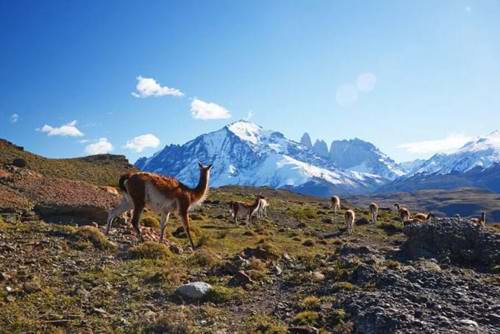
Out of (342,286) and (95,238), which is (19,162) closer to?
(95,238)

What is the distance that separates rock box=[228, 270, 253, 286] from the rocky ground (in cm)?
3

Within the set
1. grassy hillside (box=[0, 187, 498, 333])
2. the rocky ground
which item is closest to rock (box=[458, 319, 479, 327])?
the rocky ground

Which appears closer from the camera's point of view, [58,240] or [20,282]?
[20,282]

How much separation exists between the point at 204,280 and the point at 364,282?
3.81 m

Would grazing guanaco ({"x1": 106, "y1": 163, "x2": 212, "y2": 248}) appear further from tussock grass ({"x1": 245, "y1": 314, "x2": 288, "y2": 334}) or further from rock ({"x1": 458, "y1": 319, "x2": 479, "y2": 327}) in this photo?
rock ({"x1": 458, "y1": 319, "x2": 479, "y2": 327})

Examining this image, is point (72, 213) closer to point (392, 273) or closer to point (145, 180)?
point (145, 180)

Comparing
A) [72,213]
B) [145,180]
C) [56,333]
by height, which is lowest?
[56,333]

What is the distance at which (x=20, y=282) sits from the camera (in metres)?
9.70

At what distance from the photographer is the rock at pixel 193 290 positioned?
33.1ft

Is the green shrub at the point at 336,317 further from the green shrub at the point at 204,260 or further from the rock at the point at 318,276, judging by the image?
the green shrub at the point at 204,260

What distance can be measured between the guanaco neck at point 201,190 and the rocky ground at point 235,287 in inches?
94.1

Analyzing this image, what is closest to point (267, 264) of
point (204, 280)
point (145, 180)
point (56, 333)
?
point (204, 280)

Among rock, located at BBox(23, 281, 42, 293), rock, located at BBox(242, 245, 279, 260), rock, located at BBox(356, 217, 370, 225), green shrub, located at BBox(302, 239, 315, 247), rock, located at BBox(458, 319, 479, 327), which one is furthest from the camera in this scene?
rock, located at BBox(356, 217, 370, 225)

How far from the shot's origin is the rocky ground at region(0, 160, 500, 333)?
830 cm
